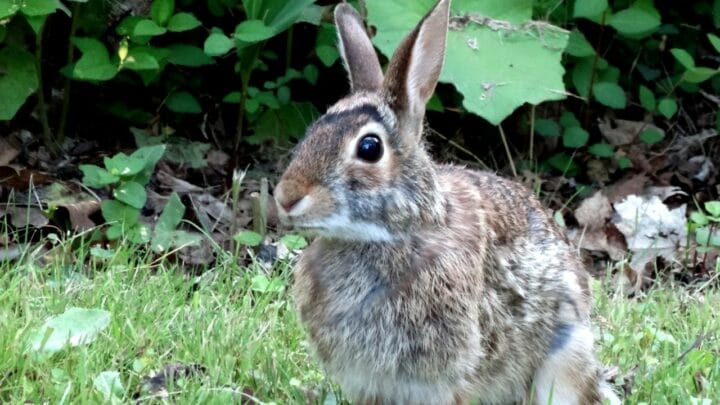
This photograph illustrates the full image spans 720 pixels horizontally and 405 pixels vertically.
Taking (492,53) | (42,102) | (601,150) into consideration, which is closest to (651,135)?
(601,150)

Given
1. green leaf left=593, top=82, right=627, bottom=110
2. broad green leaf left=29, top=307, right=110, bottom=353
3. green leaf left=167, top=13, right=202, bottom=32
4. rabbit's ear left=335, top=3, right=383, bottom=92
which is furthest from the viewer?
green leaf left=593, top=82, right=627, bottom=110

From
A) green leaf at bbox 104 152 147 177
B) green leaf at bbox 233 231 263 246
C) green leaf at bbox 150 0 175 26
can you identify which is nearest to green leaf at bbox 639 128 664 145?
green leaf at bbox 233 231 263 246

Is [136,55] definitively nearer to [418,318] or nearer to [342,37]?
[342,37]

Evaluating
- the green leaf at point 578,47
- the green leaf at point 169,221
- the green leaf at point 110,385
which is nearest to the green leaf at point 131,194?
the green leaf at point 169,221

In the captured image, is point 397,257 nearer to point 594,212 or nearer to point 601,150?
point 594,212

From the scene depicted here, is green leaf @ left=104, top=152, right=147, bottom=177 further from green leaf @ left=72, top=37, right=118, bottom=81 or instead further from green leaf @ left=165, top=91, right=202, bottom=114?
green leaf @ left=165, top=91, right=202, bottom=114

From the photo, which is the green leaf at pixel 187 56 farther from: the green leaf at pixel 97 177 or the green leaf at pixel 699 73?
the green leaf at pixel 699 73
